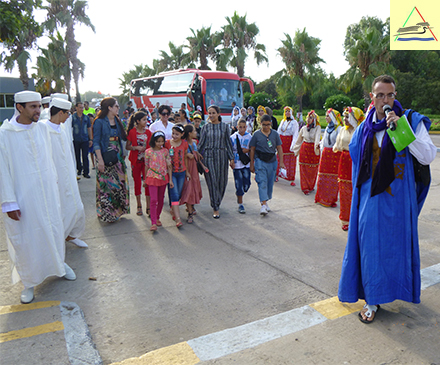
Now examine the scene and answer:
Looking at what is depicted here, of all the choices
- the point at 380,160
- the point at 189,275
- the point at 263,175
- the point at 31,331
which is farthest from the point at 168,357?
the point at 263,175

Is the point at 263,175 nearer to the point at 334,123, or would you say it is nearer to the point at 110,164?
the point at 334,123

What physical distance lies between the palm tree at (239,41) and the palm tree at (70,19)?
10499mm

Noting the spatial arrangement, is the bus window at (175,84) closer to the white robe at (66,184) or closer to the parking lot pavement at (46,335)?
the white robe at (66,184)

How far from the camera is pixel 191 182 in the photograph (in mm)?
6582

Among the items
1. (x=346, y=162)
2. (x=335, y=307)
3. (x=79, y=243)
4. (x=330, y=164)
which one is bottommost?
(x=335, y=307)

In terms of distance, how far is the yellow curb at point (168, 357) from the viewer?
9.46ft

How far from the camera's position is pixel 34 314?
353 cm

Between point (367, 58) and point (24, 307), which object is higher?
point (367, 58)

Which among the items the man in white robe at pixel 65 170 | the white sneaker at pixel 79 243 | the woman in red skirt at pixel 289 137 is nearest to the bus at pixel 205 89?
the woman in red skirt at pixel 289 137

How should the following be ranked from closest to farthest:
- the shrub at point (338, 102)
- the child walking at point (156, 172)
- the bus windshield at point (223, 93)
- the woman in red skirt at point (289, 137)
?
the child walking at point (156, 172), the woman in red skirt at point (289, 137), the bus windshield at point (223, 93), the shrub at point (338, 102)

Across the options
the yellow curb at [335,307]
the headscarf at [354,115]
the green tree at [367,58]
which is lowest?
the yellow curb at [335,307]

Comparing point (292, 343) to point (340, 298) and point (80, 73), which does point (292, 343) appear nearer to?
point (340, 298)

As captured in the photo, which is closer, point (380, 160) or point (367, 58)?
point (380, 160)

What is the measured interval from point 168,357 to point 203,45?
114 ft
